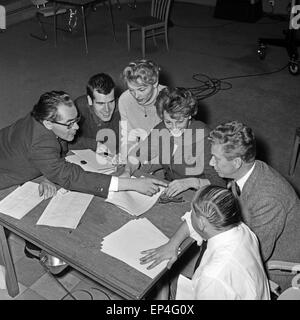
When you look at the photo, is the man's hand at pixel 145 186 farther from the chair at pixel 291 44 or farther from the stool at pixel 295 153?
the chair at pixel 291 44

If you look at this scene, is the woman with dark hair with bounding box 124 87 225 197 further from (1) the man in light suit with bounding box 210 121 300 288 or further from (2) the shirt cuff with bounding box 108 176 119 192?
(1) the man in light suit with bounding box 210 121 300 288

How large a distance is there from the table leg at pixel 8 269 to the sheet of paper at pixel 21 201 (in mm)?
243

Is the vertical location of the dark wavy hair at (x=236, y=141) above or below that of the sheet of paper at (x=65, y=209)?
above

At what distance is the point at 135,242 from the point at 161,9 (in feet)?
16.5

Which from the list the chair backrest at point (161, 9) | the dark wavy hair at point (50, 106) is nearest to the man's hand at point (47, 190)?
the dark wavy hair at point (50, 106)

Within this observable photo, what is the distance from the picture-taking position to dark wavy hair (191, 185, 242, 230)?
65.2 inches

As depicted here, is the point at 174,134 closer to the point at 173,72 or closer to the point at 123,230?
the point at 123,230

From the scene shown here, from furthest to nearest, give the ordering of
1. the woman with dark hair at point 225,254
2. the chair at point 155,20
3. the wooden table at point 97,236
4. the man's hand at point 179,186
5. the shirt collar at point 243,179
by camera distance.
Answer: the chair at point 155,20, the man's hand at point 179,186, the shirt collar at point 243,179, the wooden table at point 97,236, the woman with dark hair at point 225,254

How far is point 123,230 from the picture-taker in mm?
2105

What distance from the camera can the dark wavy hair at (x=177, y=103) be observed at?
2406mm

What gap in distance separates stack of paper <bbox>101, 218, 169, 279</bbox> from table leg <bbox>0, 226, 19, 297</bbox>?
2.48 ft

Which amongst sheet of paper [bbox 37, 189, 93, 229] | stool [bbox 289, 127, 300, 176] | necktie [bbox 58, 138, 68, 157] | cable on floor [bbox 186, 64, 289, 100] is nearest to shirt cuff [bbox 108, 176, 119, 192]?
sheet of paper [bbox 37, 189, 93, 229]

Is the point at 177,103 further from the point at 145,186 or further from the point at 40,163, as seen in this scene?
the point at 40,163
